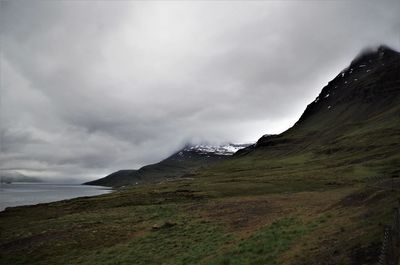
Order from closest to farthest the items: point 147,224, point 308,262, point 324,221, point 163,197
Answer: point 308,262
point 324,221
point 147,224
point 163,197

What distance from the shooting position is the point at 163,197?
87.1 meters

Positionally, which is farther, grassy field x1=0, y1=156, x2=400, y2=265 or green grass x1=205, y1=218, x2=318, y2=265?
green grass x1=205, y1=218, x2=318, y2=265

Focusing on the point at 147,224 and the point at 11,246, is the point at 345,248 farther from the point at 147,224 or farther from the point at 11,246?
the point at 11,246

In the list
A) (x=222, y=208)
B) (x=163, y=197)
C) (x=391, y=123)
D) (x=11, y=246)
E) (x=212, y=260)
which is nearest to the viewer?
(x=212, y=260)

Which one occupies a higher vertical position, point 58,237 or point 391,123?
point 391,123

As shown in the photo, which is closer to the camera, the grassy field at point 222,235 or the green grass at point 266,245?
the grassy field at point 222,235

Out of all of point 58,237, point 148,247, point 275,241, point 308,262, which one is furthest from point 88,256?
point 308,262

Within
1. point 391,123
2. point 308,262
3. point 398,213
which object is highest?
point 391,123

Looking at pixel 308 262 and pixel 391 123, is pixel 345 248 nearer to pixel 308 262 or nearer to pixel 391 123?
pixel 308 262

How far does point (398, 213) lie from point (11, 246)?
A: 44.7 m

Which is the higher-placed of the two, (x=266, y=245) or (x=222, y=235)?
(x=222, y=235)

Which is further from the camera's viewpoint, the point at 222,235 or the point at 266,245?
the point at 222,235

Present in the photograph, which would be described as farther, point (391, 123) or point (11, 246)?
point (391, 123)

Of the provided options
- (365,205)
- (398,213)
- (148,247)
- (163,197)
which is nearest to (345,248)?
(398,213)
